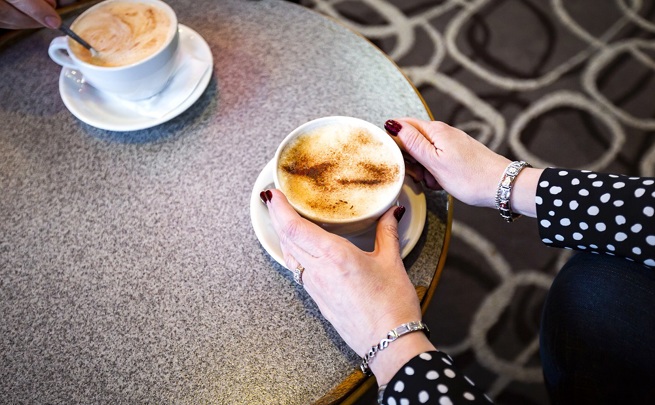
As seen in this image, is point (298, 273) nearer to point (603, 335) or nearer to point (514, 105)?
point (603, 335)

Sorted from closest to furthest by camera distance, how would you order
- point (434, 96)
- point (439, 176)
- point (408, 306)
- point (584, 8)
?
point (408, 306) < point (439, 176) < point (434, 96) < point (584, 8)

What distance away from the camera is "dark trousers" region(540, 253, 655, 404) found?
81cm

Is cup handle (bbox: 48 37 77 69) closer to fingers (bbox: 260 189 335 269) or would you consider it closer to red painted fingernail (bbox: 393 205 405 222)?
fingers (bbox: 260 189 335 269)

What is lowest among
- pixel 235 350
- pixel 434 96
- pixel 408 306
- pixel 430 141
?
pixel 434 96

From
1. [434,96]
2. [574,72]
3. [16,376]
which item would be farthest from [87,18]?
[574,72]

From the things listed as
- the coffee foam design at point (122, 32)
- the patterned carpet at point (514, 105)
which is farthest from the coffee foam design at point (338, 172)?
the patterned carpet at point (514, 105)

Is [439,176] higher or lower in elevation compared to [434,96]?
higher

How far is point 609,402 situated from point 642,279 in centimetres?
19

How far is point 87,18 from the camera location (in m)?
0.97

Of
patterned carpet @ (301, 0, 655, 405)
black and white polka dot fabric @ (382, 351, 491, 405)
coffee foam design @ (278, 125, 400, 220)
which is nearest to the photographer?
black and white polka dot fabric @ (382, 351, 491, 405)

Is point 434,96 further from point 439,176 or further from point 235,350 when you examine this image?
point 235,350

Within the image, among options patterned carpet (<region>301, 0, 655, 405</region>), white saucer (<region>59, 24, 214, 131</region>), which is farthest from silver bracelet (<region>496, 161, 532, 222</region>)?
patterned carpet (<region>301, 0, 655, 405</region>)

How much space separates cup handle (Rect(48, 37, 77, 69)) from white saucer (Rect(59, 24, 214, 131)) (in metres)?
0.06

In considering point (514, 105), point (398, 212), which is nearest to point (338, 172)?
point (398, 212)
